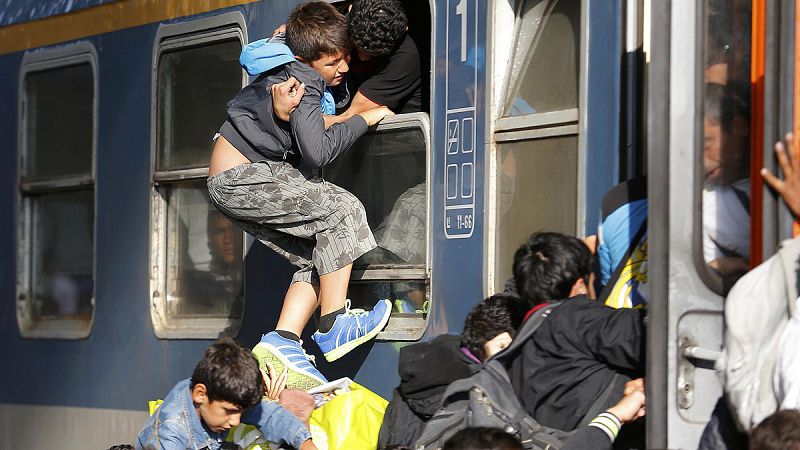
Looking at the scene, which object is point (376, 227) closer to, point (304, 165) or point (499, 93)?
point (304, 165)

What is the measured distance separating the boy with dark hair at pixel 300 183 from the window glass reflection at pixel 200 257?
0.62m

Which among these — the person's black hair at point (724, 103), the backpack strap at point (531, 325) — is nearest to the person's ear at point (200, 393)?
the backpack strap at point (531, 325)

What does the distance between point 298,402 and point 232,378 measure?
489mm

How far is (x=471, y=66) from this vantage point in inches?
179

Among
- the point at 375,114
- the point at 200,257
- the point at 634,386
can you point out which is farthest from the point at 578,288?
the point at 200,257

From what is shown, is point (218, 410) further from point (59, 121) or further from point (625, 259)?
point (59, 121)

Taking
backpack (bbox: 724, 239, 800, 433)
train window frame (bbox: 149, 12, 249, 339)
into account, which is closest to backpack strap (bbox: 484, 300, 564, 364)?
backpack (bbox: 724, 239, 800, 433)

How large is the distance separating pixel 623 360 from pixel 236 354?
137cm

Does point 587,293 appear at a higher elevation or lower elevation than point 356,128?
lower

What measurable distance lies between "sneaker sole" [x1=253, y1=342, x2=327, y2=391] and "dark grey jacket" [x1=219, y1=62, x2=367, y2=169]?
70 cm

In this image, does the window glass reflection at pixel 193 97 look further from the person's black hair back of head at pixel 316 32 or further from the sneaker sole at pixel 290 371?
the sneaker sole at pixel 290 371

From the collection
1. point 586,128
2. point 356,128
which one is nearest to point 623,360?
point 586,128

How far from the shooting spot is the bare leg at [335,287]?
4816 mm

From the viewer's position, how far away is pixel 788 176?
3316 millimetres
